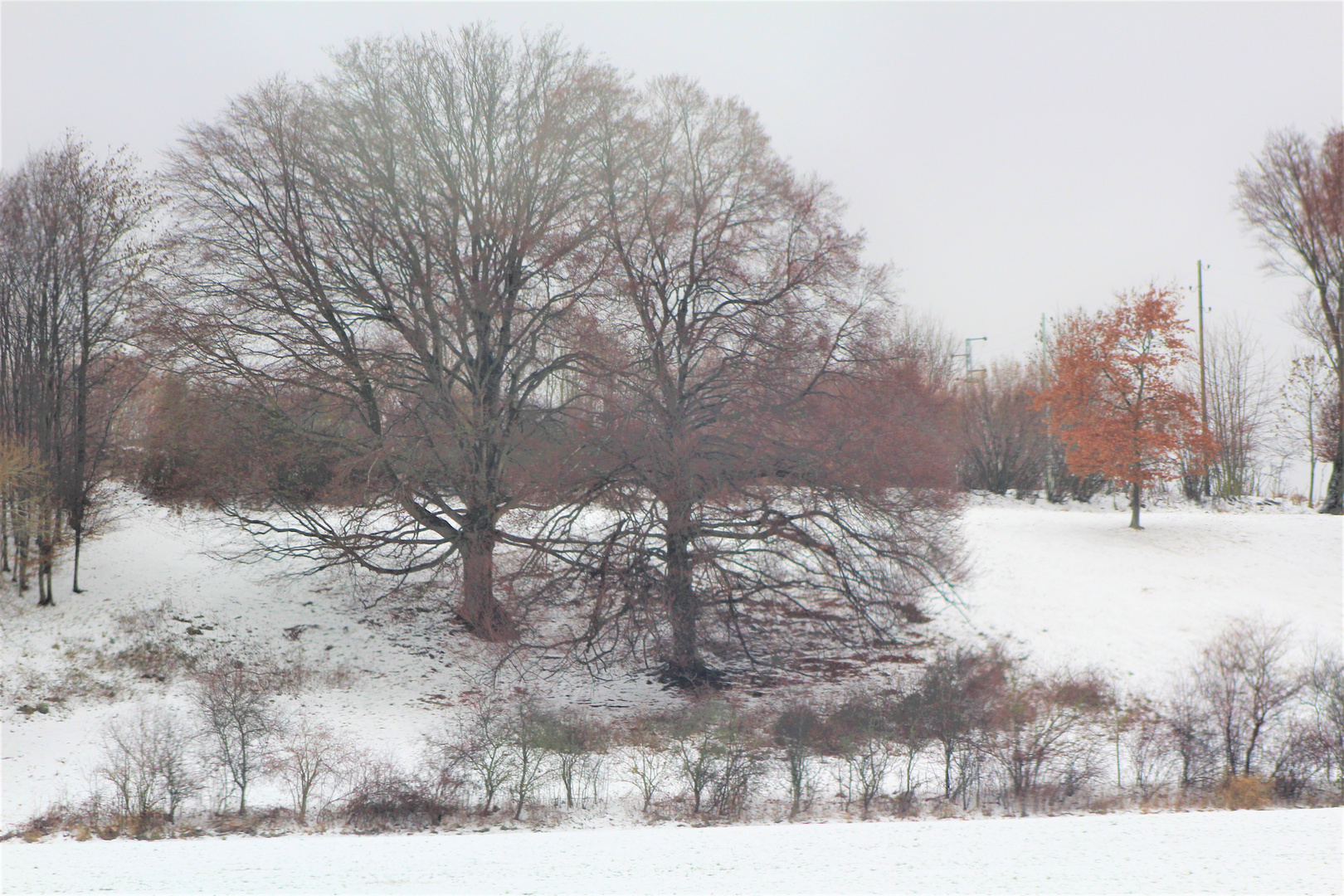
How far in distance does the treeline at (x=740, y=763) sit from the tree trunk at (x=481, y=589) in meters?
2.46

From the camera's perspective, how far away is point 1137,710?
15609mm

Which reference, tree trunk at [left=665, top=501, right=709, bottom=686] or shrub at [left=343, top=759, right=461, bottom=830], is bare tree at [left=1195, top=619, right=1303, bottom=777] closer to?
tree trunk at [left=665, top=501, right=709, bottom=686]

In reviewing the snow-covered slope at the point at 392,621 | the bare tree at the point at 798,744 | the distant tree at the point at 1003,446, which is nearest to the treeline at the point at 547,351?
the snow-covered slope at the point at 392,621

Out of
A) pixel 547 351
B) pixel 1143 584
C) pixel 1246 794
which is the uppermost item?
pixel 547 351

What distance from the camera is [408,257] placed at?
17.7 meters

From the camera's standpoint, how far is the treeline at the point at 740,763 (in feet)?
36.7

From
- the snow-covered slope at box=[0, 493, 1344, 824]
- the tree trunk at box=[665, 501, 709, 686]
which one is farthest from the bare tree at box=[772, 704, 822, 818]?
the snow-covered slope at box=[0, 493, 1344, 824]

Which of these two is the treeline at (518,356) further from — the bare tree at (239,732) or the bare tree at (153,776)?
the bare tree at (153,776)

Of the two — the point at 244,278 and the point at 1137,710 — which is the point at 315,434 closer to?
the point at 244,278

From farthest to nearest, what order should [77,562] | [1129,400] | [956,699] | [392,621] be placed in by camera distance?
[1129,400] < [392,621] < [77,562] < [956,699]

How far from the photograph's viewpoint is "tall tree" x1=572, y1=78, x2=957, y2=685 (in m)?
15.7

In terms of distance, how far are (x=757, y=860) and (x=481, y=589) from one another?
30.3 ft

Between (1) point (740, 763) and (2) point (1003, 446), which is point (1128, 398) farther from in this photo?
(1) point (740, 763)

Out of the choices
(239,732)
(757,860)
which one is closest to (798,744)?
(757,860)
